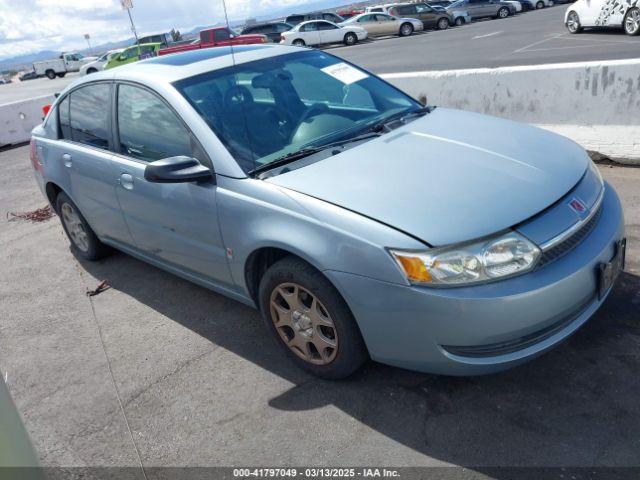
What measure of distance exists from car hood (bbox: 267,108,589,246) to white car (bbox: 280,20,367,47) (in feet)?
89.5

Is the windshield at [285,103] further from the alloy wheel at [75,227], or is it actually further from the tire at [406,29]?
the tire at [406,29]

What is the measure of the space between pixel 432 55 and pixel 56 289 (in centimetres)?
1606

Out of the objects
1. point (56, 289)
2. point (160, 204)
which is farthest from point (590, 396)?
point (56, 289)

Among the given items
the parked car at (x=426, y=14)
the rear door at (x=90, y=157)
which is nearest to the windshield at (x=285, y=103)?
the rear door at (x=90, y=157)

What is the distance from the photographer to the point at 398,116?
366 cm

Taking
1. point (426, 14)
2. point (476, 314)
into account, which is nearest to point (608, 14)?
point (476, 314)

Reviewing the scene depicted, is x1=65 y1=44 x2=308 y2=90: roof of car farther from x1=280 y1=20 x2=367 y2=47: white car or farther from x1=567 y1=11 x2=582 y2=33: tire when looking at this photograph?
x1=280 y1=20 x2=367 y2=47: white car

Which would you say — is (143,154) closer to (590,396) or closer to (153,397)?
(153,397)

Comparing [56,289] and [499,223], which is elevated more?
[499,223]

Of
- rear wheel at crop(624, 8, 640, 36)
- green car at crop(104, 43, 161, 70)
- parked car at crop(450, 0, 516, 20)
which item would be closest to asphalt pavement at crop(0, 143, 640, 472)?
rear wheel at crop(624, 8, 640, 36)

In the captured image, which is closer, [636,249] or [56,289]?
[636,249]

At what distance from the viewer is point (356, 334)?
273cm

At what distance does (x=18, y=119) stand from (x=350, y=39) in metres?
21.5

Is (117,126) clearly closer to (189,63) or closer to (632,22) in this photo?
(189,63)
